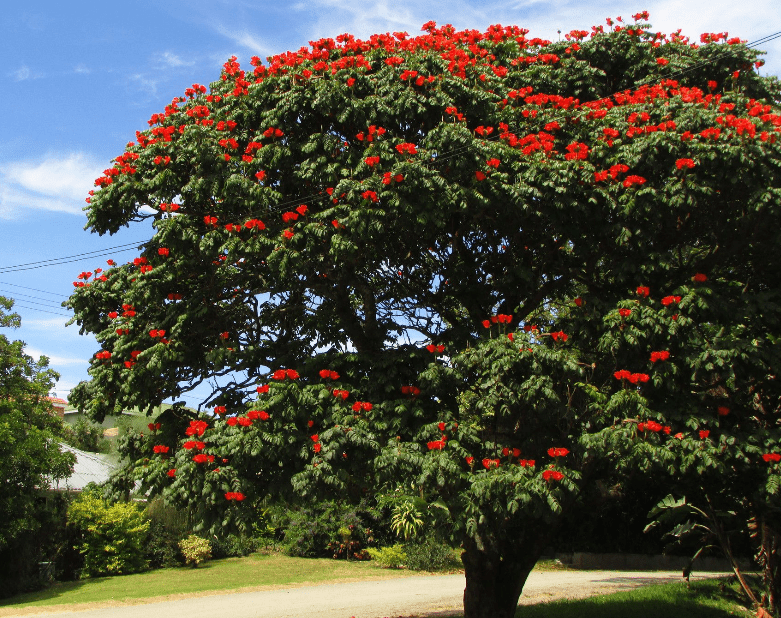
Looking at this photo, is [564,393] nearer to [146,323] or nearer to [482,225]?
[482,225]

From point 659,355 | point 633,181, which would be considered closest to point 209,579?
point 659,355

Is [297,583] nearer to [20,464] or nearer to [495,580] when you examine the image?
[20,464]

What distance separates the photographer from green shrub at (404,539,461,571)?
20266 millimetres

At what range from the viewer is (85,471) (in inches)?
902

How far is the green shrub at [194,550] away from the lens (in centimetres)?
2081

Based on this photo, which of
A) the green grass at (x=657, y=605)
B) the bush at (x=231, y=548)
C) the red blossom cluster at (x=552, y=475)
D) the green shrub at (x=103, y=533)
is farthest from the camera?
the bush at (x=231, y=548)

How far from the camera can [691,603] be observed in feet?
40.3

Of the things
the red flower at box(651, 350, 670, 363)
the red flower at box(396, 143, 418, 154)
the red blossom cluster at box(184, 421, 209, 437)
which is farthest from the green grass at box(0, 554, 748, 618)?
the red flower at box(396, 143, 418, 154)

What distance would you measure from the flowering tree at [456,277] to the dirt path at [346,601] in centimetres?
474

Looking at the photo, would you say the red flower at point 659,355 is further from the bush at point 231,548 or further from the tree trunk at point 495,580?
the bush at point 231,548

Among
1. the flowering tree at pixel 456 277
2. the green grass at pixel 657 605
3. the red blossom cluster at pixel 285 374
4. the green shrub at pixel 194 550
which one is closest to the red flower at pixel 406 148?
the flowering tree at pixel 456 277

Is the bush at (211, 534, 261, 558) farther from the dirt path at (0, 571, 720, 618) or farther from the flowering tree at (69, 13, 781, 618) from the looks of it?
the flowering tree at (69, 13, 781, 618)

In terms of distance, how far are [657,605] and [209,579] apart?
1148 cm

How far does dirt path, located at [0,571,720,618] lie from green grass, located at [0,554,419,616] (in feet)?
2.83
